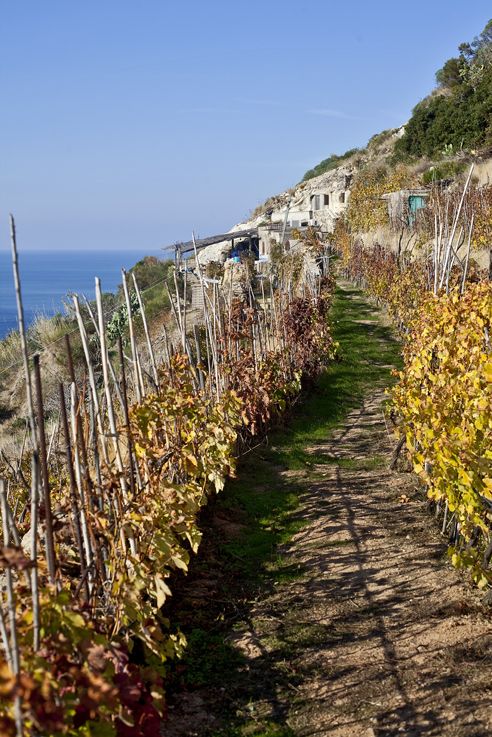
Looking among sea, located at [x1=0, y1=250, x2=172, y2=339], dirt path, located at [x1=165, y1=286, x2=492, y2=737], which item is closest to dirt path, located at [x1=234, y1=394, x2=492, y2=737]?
dirt path, located at [x1=165, y1=286, x2=492, y2=737]

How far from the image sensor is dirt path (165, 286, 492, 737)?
330 centimetres

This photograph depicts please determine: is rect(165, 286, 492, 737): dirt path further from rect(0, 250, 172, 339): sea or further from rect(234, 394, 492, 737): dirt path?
rect(0, 250, 172, 339): sea

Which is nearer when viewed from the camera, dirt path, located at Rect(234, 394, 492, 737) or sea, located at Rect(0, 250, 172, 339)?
dirt path, located at Rect(234, 394, 492, 737)

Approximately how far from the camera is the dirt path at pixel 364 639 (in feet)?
10.8

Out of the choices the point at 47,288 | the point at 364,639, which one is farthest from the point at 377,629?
the point at 47,288

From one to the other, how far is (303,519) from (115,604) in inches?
111

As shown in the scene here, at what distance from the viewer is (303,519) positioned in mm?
5824

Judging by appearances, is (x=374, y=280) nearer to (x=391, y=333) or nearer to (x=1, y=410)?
(x=391, y=333)

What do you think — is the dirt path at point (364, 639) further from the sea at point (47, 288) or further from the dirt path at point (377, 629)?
the sea at point (47, 288)

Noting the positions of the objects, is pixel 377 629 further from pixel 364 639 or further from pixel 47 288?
pixel 47 288

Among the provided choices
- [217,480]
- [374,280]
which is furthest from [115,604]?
[374,280]

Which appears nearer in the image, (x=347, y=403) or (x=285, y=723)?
(x=285, y=723)

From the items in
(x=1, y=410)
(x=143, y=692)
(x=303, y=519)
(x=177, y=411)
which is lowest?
(x=1, y=410)

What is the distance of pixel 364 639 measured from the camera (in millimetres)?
3965
